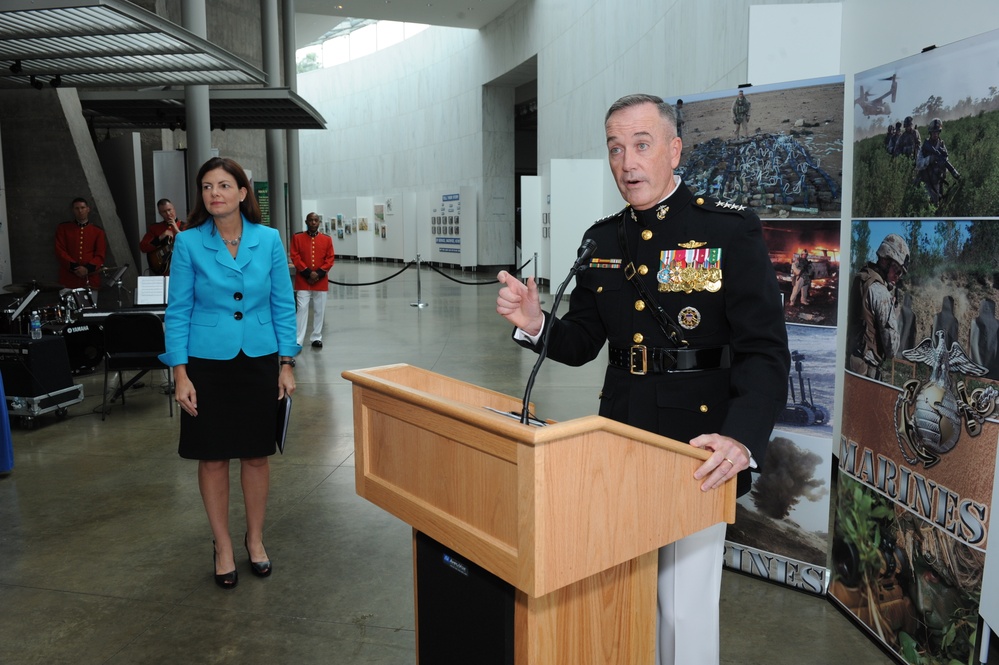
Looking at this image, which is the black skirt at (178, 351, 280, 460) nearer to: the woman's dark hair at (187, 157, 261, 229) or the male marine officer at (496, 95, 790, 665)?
the woman's dark hair at (187, 157, 261, 229)

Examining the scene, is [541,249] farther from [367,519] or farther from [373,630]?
[373,630]

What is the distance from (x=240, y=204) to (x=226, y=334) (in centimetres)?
57

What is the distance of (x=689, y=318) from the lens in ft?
6.18

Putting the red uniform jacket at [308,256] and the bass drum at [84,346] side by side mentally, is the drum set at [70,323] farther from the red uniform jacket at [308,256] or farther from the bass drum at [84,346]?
the red uniform jacket at [308,256]

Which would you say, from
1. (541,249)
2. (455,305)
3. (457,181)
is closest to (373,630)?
(455,305)

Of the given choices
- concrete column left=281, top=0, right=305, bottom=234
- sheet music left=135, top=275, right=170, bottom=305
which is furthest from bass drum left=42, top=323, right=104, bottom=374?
concrete column left=281, top=0, right=305, bottom=234

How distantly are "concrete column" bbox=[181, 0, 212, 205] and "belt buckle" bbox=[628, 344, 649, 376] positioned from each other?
9102 millimetres

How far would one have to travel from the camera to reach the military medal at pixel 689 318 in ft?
6.15

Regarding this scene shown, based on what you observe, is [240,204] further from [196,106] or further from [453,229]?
[453,229]

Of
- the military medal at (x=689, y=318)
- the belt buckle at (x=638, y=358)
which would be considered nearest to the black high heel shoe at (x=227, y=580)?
the belt buckle at (x=638, y=358)

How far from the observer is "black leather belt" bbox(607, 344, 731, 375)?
6.20ft

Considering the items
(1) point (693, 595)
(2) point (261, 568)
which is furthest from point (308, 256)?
(1) point (693, 595)

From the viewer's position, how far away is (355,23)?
29562 millimetres

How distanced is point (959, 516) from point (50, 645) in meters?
3.23
